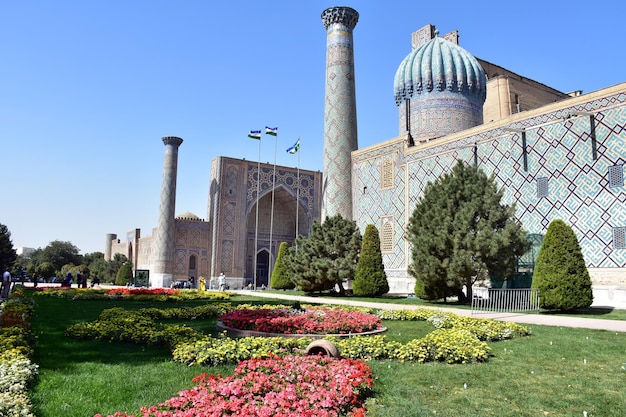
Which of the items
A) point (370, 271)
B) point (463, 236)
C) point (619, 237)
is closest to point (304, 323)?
point (463, 236)

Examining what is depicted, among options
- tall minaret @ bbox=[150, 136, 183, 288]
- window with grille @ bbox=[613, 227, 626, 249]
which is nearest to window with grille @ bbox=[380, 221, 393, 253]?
window with grille @ bbox=[613, 227, 626, 249]

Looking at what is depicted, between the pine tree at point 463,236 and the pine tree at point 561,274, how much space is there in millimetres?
1237

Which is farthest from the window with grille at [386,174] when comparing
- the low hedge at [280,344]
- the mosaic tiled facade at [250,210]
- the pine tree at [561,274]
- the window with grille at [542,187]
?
the low hedge at [280,344]

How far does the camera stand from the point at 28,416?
2.98m

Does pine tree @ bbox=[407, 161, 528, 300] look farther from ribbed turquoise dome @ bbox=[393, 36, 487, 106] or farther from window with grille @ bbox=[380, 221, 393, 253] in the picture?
ribbed turquoise dome @ bbox=[393, 36, 487, 106]

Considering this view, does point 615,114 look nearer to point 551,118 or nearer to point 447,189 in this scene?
point 551,118

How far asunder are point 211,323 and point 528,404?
5802 millimetres

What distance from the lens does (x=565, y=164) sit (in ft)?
46.5

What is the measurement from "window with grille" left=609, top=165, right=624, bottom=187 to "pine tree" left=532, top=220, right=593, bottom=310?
298cm

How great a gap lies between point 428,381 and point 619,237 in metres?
11.1

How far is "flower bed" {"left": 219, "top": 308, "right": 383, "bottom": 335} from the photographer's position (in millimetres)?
6453

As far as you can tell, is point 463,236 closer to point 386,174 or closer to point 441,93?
point 386,174

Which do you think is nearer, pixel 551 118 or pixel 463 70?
pixel 551 118

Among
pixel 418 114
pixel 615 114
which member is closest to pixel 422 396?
pixel 615 114
